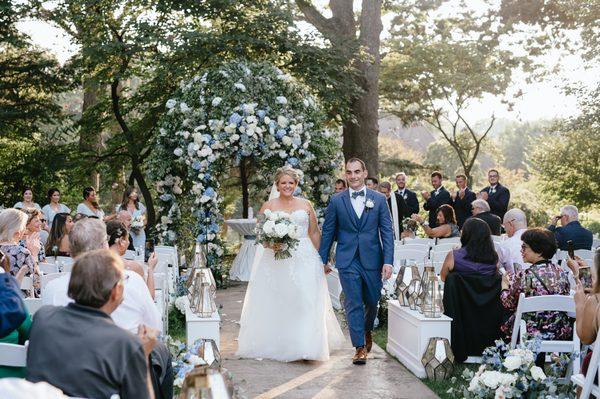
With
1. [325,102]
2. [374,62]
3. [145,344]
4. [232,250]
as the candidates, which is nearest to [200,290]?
[145,344]

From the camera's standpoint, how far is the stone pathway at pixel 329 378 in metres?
6.53

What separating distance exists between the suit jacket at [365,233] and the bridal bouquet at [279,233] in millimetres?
460

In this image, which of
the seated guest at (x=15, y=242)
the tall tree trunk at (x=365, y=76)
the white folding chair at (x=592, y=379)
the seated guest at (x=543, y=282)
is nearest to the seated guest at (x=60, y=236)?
the seated guest at (x=15, y=242)

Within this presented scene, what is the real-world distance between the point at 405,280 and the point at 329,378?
1.53 m

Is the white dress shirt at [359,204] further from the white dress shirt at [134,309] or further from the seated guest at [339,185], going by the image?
the seated guest at [339,185]

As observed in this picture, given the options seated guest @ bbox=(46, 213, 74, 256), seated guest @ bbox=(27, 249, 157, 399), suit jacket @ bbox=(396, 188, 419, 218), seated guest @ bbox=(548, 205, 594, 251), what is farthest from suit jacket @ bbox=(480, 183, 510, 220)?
seated guest @ bbox=(27, 249, 157, 399)

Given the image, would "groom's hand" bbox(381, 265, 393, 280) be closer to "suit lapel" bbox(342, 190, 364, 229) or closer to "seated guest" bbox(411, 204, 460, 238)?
"suit lapel" bbox(342, 190, 364, 229)

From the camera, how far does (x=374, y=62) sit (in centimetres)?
1900

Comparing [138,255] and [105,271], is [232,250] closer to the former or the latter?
[138,255]

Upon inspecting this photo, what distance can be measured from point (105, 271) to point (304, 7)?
661 inches

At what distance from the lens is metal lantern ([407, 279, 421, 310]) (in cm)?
744

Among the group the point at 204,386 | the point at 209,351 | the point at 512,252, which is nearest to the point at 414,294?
the point at 512,252

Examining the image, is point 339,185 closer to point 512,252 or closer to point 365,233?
point 512,252

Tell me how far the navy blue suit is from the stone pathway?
36 centimetres
